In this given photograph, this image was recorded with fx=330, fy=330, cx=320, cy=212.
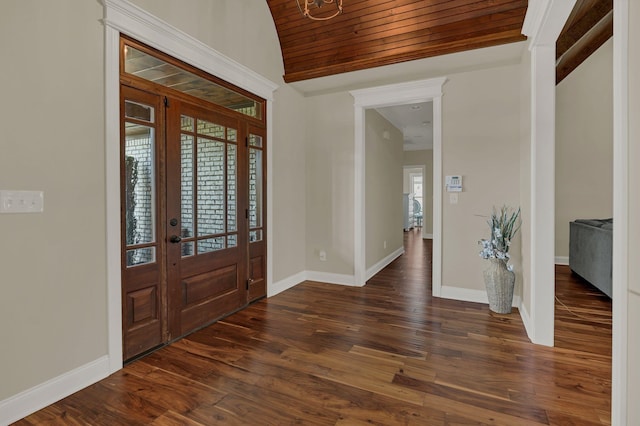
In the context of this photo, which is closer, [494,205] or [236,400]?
[236,400]

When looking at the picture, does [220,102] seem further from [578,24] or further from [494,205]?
[578,24]

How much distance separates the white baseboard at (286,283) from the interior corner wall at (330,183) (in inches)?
6.9

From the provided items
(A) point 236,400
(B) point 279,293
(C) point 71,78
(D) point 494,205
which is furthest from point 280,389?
(D) point 494,205

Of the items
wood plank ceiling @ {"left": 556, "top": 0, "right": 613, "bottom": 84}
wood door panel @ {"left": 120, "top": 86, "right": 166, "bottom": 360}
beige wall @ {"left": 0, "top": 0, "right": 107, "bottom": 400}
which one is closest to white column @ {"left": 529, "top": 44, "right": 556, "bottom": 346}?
wood plank ceiling @ {"left": 556, "top": 0, "right": 613, "bottom": 84}

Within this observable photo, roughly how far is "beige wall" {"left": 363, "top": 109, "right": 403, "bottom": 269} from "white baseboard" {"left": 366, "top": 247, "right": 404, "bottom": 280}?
64mm

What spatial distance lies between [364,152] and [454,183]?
4.01 ft

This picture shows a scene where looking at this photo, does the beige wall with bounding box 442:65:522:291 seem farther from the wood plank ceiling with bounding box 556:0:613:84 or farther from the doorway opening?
the doorway opening

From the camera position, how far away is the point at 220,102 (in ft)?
10.5

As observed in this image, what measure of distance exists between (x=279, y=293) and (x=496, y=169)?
9.41ft

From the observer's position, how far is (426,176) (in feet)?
33.0

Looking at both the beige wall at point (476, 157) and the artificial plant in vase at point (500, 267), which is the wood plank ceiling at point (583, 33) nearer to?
the beige wall at point (476, 157)

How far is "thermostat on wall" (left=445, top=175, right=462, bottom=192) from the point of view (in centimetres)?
374

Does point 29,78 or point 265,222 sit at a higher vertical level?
point 29,78

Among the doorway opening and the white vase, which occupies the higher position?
the doorway opening
